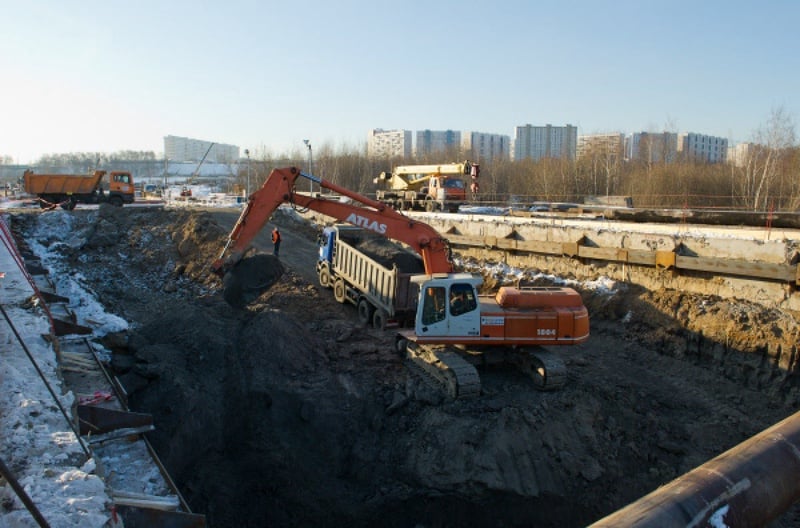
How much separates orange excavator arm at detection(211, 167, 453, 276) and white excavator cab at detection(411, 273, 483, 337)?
2.51 meters

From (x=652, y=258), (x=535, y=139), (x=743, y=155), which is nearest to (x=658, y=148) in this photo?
(x=743, y=155)

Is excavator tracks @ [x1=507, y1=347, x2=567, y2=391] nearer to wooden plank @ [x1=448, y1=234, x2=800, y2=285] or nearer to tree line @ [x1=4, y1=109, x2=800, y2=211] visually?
wooden plank @ [x1=448, y1=234, x2=800, y2=285]

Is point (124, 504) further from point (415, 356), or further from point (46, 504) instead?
point (415, 356)

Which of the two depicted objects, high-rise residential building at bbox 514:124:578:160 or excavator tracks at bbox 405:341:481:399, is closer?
excavator tracks at bbox 405:341:481:399

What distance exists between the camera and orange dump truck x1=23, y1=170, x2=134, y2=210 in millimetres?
33000

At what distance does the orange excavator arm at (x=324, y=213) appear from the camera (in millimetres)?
13148

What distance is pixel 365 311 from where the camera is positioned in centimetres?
1499

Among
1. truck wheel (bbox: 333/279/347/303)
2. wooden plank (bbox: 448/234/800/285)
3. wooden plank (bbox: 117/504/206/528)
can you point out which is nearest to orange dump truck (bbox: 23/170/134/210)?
truck wheel (bbox: 333/279/347/303)

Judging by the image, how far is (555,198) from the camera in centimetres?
4244

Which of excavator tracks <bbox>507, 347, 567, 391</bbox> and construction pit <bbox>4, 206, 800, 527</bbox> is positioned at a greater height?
excavator tracks <bbox>507, 347, 567, 391</bbox>

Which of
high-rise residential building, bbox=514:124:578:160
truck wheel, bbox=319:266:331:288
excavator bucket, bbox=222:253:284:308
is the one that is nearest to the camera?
excavator bucket, bbox=222:253:284:308

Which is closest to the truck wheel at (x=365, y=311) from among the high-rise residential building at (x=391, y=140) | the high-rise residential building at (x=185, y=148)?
the high-rise residential building at (x=391, y=140)

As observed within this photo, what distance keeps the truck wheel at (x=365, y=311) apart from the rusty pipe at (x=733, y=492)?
12.5 metres

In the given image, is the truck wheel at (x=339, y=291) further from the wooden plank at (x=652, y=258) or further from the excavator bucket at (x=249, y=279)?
the wooden plank at (x=652, y=258)
